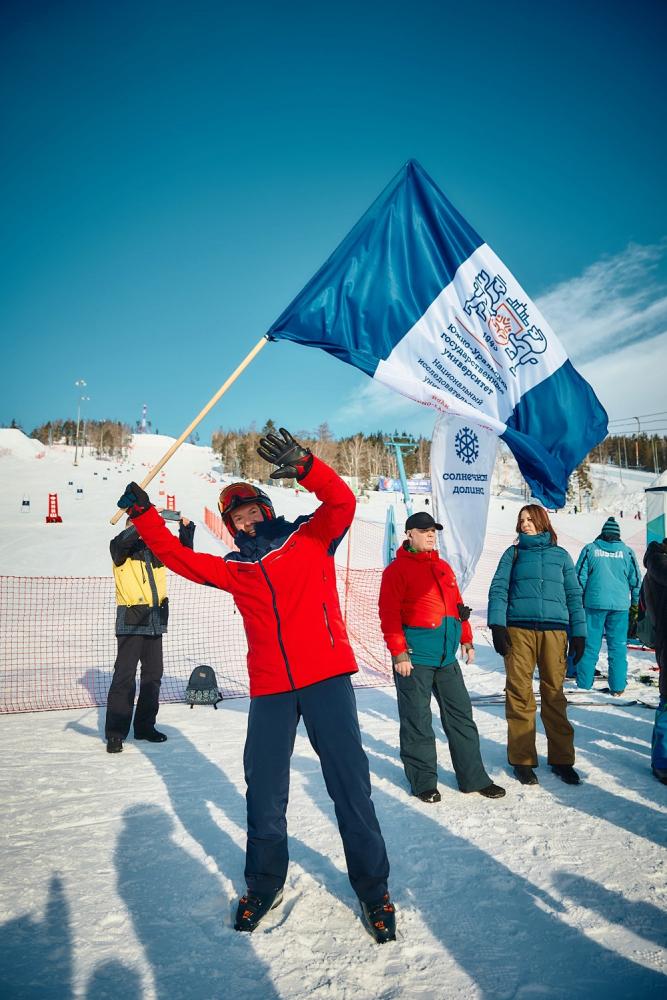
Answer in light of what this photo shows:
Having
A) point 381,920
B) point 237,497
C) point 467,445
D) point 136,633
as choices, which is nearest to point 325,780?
point 381,920

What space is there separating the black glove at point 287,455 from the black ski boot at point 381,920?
200 cm

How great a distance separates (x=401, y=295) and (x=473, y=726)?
3.69 meters

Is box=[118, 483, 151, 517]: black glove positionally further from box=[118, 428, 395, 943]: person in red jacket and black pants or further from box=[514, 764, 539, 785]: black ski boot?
box=[514, 764, 539, 785]: black ski boot

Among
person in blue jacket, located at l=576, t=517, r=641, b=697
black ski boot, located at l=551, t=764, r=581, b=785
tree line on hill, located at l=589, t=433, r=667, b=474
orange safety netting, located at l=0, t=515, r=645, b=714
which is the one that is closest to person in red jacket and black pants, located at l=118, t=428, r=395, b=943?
black ski boot, located at l=551, t=764, r=581, b=785

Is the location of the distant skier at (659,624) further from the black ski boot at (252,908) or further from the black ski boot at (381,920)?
the black ski boot at (252,908)

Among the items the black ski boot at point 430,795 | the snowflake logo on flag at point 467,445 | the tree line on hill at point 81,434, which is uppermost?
the tree line on hill at point 81,434

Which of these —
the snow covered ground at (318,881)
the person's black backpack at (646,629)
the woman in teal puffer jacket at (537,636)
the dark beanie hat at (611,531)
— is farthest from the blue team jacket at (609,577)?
the woman in teal puffer jacket at (537,636)

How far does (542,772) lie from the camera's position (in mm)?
4184

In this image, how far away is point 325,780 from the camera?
8.07ft

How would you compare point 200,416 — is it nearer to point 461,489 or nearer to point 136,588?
point 136,588

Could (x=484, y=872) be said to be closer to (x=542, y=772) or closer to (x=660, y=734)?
(x=542, y=772)

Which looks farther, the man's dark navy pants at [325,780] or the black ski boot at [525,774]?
the black ski boot at [525,774]

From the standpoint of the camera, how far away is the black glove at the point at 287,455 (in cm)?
246

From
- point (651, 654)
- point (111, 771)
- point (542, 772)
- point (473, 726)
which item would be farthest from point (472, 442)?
point (651, 654)
